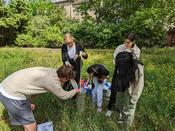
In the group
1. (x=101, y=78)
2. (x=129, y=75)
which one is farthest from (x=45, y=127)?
(x=101, y=78)

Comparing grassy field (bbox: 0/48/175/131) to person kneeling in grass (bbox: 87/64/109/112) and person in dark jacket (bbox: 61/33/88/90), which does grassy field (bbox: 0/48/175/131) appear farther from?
person in dark jacket (bbox: 61/33/88/90)

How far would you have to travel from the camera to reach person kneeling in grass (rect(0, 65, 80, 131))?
19.1ft

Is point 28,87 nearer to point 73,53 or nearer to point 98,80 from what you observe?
point 98,80

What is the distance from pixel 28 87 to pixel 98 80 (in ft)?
8.44

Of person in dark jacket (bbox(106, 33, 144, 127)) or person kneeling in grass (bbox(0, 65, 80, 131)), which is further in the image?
person in dark jacket (bbox(106, 33, 144, 127))

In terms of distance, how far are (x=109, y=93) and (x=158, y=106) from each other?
5.66 feet

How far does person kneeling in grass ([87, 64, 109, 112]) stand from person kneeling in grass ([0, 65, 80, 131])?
2039 mm

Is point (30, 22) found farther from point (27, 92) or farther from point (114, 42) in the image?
point (27, 92)

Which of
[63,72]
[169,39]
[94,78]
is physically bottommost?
[169,39]

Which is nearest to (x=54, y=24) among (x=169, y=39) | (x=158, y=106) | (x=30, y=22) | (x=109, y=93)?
(x=30, y=22)

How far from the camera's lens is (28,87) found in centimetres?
590

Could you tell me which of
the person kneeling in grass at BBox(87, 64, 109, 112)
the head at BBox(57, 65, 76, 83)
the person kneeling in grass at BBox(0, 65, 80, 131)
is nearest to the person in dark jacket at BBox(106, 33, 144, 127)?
the person kneeling in grass at BBox(87, 64, 109, 112)

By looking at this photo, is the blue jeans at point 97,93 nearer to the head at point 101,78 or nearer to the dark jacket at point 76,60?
the head at point 101,78

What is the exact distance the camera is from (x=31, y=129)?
6.13m
